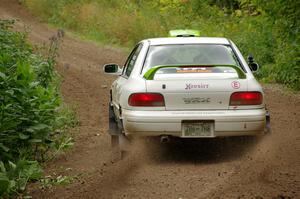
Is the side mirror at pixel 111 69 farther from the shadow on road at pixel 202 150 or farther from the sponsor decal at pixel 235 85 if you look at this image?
the sponsor decal at pixel 235 85

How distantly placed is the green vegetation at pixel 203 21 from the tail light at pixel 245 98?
7101 millimetres

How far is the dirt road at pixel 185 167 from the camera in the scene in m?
6.25

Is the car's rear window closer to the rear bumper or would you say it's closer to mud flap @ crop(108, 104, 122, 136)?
the rear bumper

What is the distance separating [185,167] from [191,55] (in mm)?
1591

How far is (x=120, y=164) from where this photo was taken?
296 inches

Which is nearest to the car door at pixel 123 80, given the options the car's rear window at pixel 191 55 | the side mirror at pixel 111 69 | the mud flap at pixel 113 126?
the side mirror at pixel 111 69

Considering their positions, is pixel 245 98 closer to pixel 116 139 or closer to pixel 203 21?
pixel 116 139

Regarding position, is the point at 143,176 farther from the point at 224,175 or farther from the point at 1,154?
the point at 1,154

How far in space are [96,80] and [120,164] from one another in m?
9.53

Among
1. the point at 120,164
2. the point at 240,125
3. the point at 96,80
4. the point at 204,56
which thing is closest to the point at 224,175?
the point at 240,125

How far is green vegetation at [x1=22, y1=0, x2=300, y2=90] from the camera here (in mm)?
15164

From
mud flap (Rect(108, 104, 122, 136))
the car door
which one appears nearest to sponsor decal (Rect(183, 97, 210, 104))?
the car door

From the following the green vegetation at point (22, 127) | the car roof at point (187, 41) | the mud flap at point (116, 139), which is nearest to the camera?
the green vegetation at point (22, 127)

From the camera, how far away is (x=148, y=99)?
7430mm
